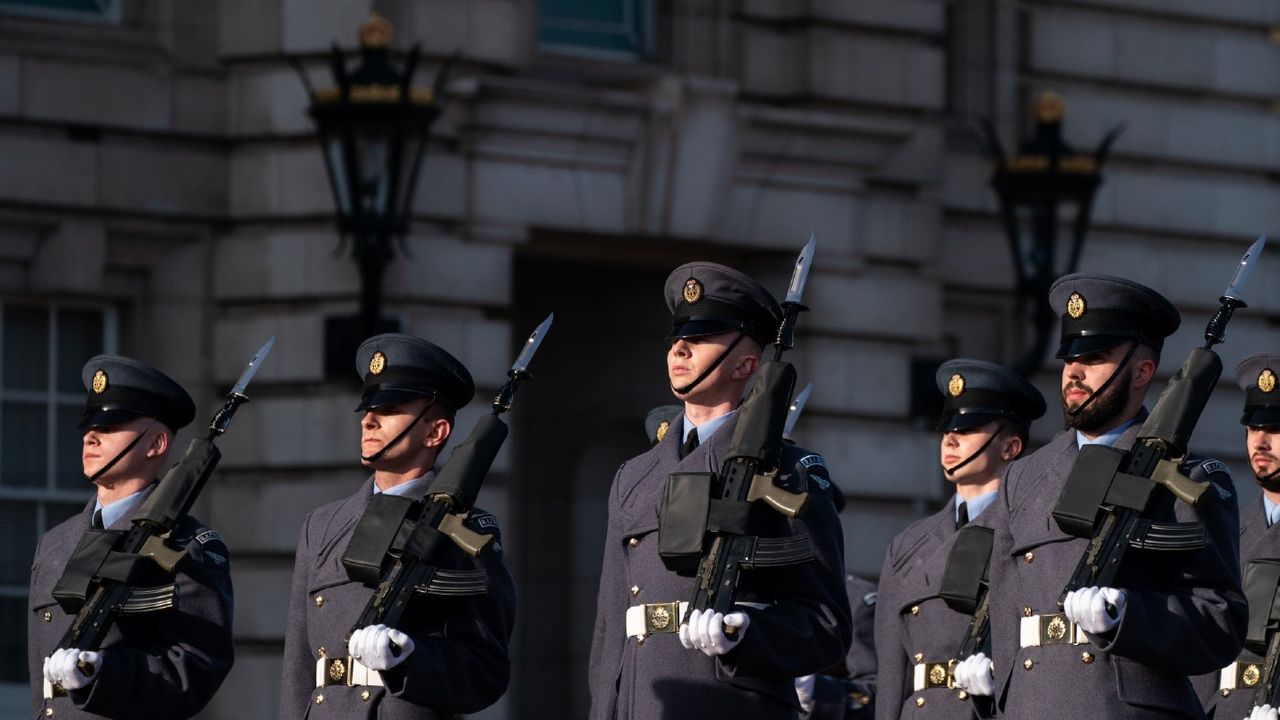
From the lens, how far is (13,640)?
50.9 feet

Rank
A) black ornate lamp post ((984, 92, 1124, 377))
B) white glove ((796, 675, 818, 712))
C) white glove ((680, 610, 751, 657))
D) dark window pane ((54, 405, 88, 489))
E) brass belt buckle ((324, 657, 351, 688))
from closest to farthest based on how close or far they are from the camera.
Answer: white glove ((680, 610, 751, 657))
brass belt buckle ((324, 657, 351, 688))
white glove ((796, 675, 818, 712))
dark window pane ((54, 405, 88, 489))
black ornate lamp post ((984, 92, 1124, 377))

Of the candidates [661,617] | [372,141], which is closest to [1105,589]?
[661,617]

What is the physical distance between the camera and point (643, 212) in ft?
54.7

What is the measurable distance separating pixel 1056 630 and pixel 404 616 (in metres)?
2.03

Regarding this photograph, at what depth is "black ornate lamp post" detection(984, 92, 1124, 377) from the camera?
55.2ft

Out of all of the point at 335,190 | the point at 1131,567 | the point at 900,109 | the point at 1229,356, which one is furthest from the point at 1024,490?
the point at 1229,356

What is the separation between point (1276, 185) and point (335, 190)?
7.96 metres

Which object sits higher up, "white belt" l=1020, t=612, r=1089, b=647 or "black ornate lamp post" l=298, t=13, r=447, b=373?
"black ornate lamp post" l=298, t=13, r=447, b=373

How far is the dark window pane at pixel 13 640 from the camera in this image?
1541cm

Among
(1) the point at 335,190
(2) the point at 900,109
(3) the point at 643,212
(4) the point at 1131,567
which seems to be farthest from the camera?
(2) the point at 900,109

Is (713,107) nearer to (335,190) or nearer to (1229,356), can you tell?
(335,190)

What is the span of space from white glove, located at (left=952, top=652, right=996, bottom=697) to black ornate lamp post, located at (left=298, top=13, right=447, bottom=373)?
566 cm

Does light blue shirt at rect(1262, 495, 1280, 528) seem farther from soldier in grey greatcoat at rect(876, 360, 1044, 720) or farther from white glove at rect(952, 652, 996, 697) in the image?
white glove at rect(952, 652, 996, 697)

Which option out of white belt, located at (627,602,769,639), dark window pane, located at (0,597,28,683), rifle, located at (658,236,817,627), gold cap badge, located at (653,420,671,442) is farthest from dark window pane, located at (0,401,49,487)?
rifle, located at (658,236,817,627)
